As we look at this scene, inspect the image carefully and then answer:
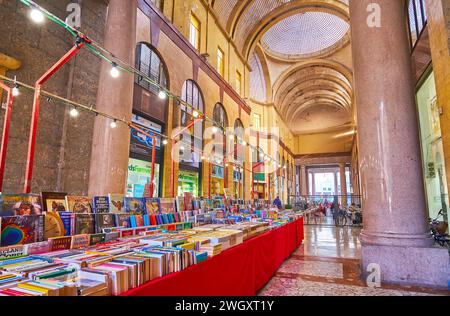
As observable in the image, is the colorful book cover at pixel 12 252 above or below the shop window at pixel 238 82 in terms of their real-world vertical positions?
below

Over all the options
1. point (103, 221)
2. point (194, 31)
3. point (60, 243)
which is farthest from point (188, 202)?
point (194, 31)

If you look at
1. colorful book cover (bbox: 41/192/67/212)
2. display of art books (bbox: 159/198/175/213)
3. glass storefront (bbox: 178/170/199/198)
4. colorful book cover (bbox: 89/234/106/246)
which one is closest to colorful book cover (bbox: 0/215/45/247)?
colorful book cover (bbox: 89/234/106/246)

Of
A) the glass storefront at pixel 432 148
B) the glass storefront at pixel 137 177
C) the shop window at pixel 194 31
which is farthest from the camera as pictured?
the shop window at pixel 194 31

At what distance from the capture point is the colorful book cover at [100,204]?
9.97 ft

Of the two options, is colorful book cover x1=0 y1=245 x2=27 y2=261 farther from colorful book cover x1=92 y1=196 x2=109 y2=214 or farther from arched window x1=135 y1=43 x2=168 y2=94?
arched window x1=135 y1=43 x2=168 y2=94

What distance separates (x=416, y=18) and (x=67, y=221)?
985 centimetres

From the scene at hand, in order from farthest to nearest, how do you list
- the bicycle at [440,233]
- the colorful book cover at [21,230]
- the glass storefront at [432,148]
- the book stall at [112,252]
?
1. the glass storefront at [432,148]
2. the bicycle at [440,233]
3. the colorful book cover at [21,230]
4. the book stall at [112,252]

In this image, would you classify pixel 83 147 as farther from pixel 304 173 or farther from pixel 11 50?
pixel 304 173

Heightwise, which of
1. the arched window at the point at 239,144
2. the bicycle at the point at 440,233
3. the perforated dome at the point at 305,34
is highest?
the perforated dome at the point at 305,34

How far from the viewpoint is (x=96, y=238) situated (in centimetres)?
249

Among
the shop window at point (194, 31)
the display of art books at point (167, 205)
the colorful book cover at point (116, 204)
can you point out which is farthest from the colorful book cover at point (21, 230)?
the shop window at point (194, 31)

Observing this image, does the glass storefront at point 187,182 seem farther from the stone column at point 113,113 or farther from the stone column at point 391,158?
the stone column at point 391,158

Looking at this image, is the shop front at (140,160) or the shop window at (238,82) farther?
the shop window at (238,82)

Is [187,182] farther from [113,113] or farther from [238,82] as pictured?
[238,82]
